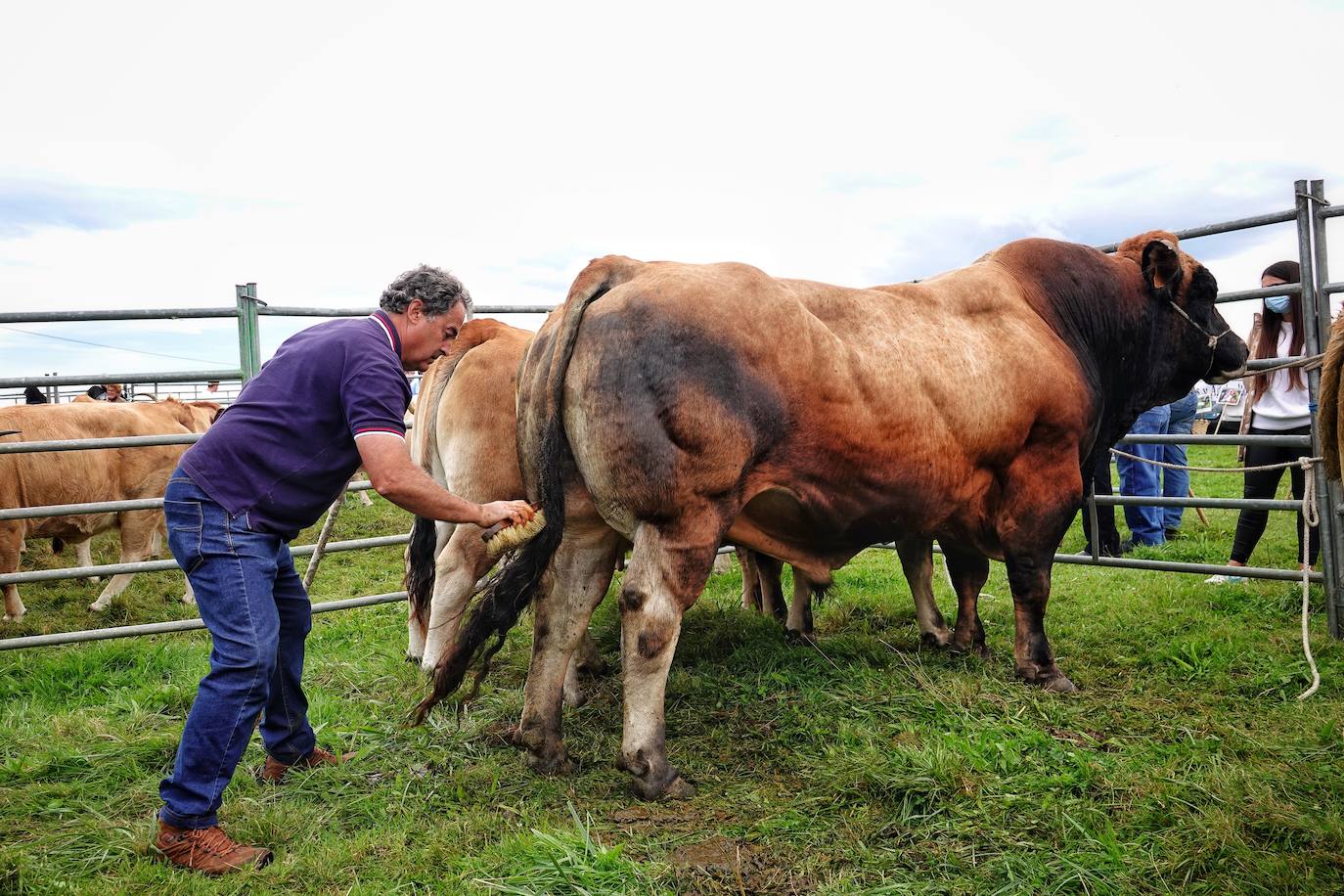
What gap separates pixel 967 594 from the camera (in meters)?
Result: 5.54

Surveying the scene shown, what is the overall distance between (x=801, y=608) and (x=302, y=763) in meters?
2.92

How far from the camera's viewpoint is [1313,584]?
20.6 ft

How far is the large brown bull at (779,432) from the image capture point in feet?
12.1

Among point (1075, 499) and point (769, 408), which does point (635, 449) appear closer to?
point (769, 408)

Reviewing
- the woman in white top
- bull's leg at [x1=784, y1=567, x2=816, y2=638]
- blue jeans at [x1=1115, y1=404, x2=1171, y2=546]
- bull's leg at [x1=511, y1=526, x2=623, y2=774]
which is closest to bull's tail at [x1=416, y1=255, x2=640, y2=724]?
bull's leg at [x1=511, y1=526, x2=623, y2=774]

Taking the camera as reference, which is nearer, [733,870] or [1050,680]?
[733,870]

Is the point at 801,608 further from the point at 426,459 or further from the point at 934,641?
the point at 426,459

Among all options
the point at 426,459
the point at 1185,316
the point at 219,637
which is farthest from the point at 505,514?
the point at 1185,316

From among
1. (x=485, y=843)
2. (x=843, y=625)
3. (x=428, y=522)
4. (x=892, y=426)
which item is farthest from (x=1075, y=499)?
(x=428, y=522)

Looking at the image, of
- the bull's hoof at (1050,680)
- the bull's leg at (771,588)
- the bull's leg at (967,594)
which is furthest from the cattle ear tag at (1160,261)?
the bull's leg at (771,588)

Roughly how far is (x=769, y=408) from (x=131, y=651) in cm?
485

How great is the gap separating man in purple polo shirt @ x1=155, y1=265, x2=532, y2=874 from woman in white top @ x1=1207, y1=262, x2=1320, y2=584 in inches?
212

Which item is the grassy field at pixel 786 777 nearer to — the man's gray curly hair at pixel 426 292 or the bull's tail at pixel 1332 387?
the bull's tail at pixel 1332 387

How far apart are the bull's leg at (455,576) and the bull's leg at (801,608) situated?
6.09ft
